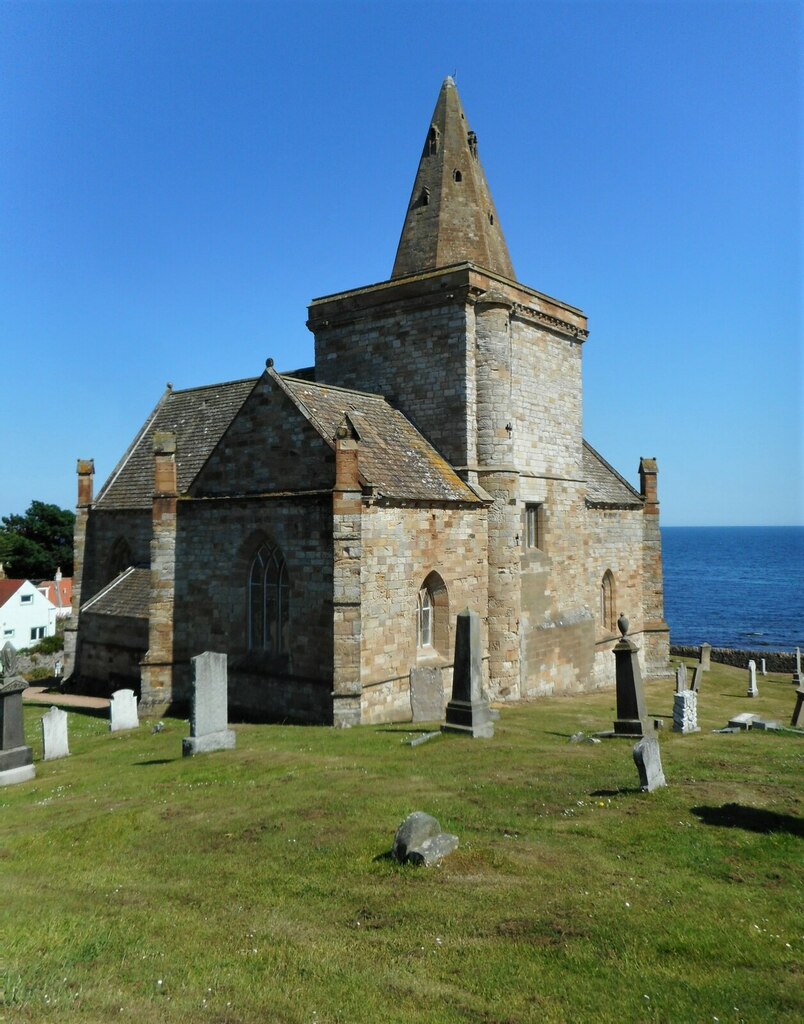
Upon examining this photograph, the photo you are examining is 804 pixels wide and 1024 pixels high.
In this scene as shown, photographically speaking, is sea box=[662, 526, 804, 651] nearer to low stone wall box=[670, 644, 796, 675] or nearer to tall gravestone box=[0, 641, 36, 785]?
low stone wall box=[670, 644, 796, 675]

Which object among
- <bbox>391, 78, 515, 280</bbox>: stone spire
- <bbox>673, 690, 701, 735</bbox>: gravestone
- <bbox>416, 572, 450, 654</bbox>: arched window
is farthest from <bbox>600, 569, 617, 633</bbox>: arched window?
<bbox>391, 78, 515, 280</bbox>: stone spire

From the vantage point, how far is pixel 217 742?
1466 cm

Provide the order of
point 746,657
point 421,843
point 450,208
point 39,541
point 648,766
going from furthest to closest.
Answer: point 39,541 < point 746,657 < point 450,208 < point 648,766 < point 421,843

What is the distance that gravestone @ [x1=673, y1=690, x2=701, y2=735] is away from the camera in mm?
15336

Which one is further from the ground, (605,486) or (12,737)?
(605,486)

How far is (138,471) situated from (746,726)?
902 inches

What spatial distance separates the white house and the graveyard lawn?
41.5m

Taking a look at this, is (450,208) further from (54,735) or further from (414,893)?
(414,893)

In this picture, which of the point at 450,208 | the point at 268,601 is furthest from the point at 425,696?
the point at 450,208

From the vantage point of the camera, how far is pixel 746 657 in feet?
139

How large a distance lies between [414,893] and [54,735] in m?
11.9

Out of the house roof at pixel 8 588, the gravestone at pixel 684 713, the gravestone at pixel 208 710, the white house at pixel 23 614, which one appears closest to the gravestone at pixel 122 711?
the gravestone at pixel 208 710

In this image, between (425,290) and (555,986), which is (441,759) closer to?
(555,986)

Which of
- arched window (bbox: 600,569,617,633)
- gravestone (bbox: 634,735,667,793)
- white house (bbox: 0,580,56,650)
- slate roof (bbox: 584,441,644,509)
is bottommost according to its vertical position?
white house (bbox: 0,580,56,650)
